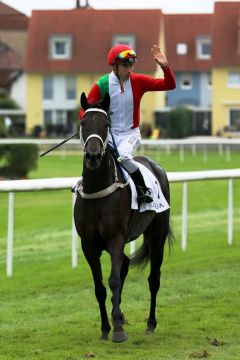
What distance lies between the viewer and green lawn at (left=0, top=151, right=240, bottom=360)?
6238mm

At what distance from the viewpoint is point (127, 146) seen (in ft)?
22.0

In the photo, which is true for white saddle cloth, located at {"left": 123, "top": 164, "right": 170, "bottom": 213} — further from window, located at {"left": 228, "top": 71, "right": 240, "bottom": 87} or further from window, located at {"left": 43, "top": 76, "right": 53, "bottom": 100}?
window, located at {"left": 43, "top": 76, "right": 53, "bottom": 100}

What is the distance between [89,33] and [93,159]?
48.9 metres

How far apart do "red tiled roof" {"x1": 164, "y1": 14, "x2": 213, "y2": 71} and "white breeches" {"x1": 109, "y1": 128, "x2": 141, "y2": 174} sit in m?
52.0

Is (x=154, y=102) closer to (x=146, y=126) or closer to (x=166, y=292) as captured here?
(x=146, y=126)

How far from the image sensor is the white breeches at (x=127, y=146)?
667 cm

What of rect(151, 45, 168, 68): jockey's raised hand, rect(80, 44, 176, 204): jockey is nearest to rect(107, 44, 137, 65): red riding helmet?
rect(80, 44, 176, 204): jockey

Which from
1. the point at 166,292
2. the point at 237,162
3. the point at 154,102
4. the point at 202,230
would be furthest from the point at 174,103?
the point at 166,292

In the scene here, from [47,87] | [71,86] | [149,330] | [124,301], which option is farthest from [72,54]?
[149,330]

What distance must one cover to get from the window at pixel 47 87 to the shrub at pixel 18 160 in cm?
3390

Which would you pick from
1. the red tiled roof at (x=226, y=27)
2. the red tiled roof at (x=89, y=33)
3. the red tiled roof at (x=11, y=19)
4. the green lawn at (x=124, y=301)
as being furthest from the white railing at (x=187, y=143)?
the red tiled roof at (x=11, y=19)

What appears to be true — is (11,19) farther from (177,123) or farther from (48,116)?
(177,123)

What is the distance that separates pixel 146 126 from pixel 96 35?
624 cm

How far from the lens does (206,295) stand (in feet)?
27.4
